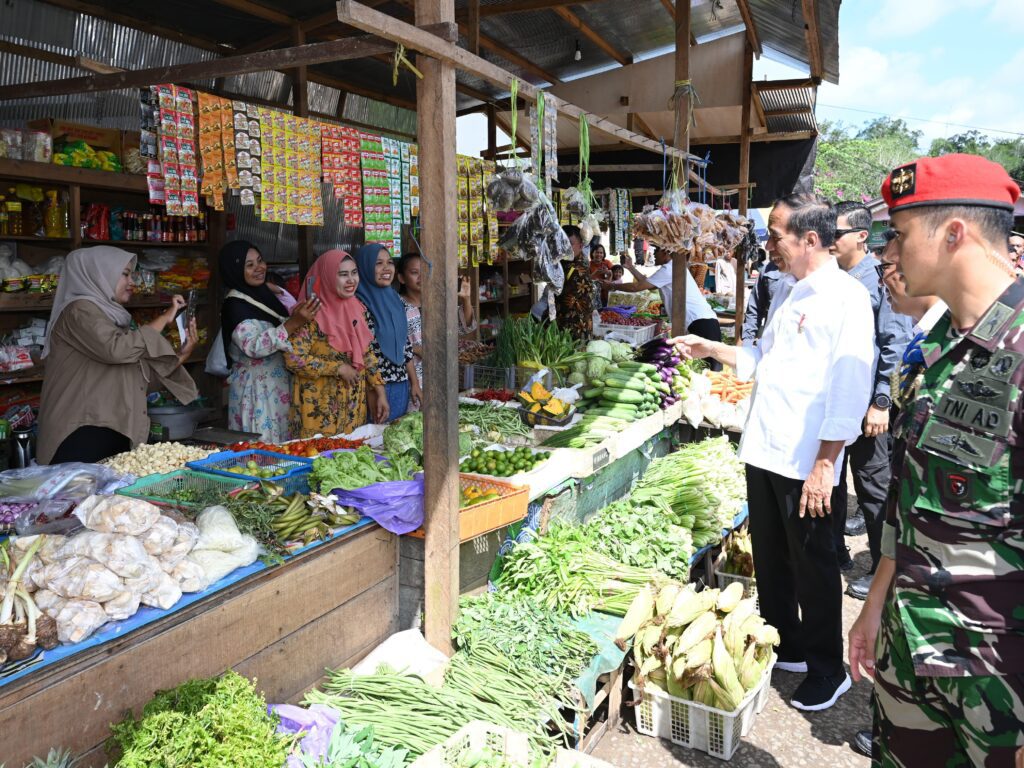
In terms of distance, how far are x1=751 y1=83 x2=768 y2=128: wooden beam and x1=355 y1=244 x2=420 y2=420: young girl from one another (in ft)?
19.8

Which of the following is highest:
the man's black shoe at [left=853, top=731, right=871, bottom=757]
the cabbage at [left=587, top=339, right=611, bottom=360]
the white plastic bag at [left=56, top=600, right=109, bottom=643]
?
the cabbage at [left=587, top=339, right=611, bottom=360]

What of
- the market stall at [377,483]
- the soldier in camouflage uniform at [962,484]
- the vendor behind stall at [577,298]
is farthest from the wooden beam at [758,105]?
the soldier in camouflage uniform at [962,484]

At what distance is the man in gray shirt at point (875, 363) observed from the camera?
4.70 m

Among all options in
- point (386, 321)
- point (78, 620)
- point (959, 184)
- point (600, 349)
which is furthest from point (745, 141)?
point (78, 620)

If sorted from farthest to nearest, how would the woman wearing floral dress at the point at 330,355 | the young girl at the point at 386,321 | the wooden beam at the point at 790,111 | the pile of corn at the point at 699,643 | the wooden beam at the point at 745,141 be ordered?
the wooden beam at the point at 790,111 → the wooden beam at the point at 745,141 → the young girl at the point at 386,321 → the woman wearing floral dress at the point at 330,355 → the pile of corn at the point at 699,643

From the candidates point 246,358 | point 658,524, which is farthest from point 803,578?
point 246,358

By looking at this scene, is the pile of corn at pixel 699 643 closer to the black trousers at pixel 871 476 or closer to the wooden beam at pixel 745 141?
the black trousers at pixel 871 476

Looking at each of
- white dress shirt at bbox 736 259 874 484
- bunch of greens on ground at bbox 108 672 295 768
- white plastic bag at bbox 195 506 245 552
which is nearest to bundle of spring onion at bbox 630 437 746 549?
white dress shirt at bbox 736 259 874 484

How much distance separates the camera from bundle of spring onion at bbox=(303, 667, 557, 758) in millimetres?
2785

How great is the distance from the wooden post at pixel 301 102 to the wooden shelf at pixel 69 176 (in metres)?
1.48

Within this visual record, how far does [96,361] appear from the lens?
4188 mm

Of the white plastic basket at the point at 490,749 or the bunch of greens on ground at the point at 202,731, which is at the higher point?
the bunch of greens on ground at the point at 202,731

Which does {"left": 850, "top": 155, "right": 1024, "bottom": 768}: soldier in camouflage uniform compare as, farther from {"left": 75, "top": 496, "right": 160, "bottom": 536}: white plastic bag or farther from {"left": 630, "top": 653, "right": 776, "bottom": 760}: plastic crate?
{"left": 75, "top": 496, "right": 160, "bottom": 536}: white plastic bag

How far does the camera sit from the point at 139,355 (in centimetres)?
418
